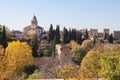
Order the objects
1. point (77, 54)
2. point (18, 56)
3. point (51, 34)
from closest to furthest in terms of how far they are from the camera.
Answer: point (18, 56) < point (77, 54) < point (51, 34)

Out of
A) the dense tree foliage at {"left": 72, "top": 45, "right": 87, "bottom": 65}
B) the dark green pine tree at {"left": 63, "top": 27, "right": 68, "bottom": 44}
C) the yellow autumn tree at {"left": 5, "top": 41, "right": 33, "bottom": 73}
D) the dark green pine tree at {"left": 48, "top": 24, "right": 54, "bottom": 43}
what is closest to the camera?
the yellow autumn tree at {"left": 5, "top": 41, "right": 33, "bottom": 73}

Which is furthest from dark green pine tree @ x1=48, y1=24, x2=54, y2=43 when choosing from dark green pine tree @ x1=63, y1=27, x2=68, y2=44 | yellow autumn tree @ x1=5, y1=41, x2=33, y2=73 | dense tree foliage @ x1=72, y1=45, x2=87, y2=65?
yellow autumn tree @ x1=5, y1=41, x2=33, y2=73

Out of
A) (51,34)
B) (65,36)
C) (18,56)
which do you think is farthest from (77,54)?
(51,34)

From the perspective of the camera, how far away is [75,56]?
3800 centimetres

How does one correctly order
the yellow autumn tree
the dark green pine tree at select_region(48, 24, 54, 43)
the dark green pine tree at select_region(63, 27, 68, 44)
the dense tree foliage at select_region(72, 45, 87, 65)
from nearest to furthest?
the yellow autumn tree
the dense tree foliage at select_region(72, 45, 87, 65)
the dark green pine tree at select_region(63, 27, 68, 44)
the dark green pine tree at select_region(48, 24, 54, 43)

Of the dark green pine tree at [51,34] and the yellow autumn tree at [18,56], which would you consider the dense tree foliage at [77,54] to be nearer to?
the yellow autumn tree at [18,56]

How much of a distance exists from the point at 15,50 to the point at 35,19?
42.5 m

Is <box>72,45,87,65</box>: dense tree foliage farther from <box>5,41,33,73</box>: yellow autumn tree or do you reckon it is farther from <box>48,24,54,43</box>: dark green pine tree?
<box>48,24,54,43</box>: dark green pine tree

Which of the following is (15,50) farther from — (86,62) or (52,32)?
(52,32)

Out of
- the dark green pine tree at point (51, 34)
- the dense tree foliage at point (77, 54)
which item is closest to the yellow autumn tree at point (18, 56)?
the dense tree foliage at point (77, 54)

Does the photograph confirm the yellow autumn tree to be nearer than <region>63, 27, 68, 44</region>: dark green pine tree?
Yes

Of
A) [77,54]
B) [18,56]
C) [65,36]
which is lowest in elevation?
[77,54]

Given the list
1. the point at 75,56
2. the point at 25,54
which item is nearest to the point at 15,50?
the point at 25,54

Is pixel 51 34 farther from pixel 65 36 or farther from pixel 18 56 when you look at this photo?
pixel 18 56
